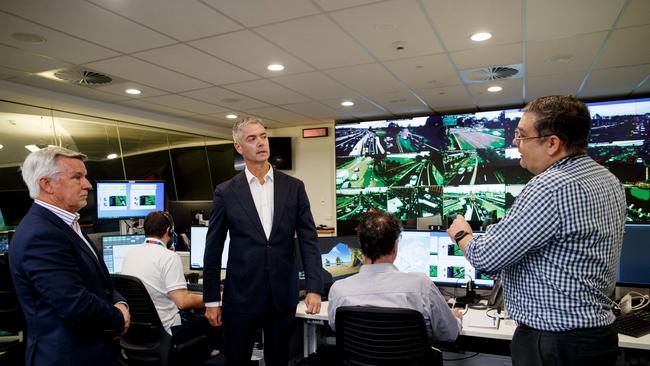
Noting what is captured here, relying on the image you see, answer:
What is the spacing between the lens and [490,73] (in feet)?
15.6

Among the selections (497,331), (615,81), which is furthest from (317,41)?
(615,81)

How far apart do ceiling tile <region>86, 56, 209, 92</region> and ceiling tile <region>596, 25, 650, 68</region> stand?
4.12 meters

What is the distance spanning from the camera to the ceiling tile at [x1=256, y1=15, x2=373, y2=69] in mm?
3248

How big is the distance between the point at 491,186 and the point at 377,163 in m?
1.93

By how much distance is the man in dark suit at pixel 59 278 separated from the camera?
4.78 feet

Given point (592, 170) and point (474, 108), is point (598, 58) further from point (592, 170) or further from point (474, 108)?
point (592, 170)

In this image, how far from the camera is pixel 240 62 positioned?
13.5 ft

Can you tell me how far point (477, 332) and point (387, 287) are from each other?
0.75 metres

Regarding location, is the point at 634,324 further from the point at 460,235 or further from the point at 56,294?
the point at 56,294

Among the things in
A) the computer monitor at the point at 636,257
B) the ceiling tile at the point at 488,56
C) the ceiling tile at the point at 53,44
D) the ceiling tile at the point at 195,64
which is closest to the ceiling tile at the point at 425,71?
the ceiling tile at the point at 488,56

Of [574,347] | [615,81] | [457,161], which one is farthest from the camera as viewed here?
[457,161]

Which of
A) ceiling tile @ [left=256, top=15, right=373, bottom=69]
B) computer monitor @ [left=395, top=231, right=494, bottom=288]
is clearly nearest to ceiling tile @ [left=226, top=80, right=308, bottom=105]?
ceiling tile @ [left=256, top=15, right=373, bottom=69]

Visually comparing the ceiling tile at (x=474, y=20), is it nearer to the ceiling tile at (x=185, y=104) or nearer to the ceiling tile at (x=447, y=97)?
the ceiling tile at (x=447, y=97)

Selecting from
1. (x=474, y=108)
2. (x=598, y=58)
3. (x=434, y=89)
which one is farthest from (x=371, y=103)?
(x=598, y=58)
